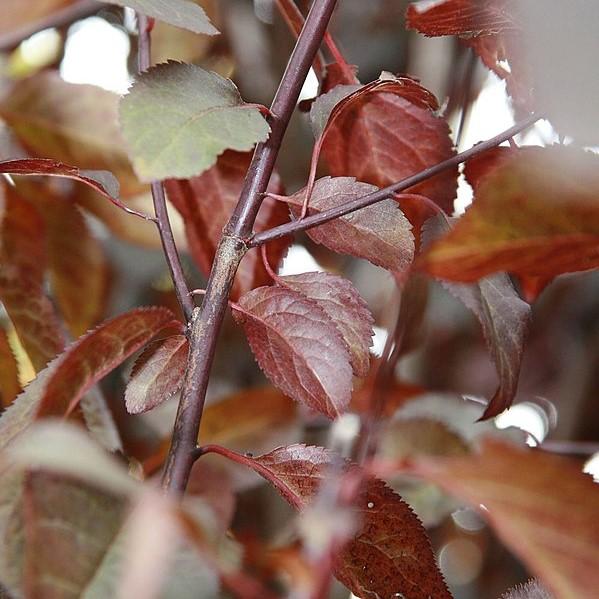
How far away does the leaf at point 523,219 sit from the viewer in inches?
8.1

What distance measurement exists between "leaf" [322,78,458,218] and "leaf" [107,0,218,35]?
0.32ft

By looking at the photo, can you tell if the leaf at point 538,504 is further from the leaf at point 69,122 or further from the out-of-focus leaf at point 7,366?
the leaf at point 69,122

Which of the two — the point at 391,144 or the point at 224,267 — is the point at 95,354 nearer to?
the point at 224,267

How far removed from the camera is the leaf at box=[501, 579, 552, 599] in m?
0.30

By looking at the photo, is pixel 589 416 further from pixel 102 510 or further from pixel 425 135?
pixel 102 510

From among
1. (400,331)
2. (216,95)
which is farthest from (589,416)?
(216,95)

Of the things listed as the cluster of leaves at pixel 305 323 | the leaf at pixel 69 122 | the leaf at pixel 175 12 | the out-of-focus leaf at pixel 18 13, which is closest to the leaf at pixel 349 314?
the cluster of leaves at pixel 305 323

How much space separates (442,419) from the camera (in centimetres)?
65

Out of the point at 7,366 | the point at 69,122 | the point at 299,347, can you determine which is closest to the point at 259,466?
the point at 299,347

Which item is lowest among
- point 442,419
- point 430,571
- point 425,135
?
point 442,419

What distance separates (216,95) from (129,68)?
2.04 ft

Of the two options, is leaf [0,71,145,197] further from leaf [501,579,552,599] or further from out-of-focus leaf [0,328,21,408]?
leaf [501,579,552,599]

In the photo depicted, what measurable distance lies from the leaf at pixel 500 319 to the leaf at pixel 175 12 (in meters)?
0.12

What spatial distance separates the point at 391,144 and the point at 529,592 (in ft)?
0.68
